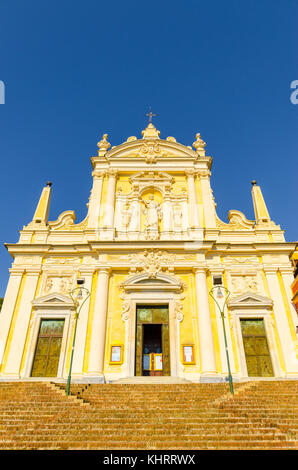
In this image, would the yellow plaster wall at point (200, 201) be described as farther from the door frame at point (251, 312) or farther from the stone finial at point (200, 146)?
the door frame at point (251, 312)

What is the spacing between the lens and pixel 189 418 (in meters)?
7.91

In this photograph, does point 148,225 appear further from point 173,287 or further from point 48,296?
point 48,296

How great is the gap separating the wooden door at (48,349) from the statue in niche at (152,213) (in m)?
6.79

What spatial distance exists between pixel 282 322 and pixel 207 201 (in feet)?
25.2

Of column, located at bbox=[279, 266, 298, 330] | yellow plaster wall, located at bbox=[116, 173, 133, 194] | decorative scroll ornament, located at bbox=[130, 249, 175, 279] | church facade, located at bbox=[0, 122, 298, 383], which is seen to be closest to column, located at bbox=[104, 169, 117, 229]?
church facade, located at bbox=[0, 122, 298, 383]

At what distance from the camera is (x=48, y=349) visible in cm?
1448

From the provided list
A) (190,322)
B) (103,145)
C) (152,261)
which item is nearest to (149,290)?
(152,261)

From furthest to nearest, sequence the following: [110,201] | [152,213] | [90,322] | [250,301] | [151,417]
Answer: [110,201] → [152,213] → [250,301] → [90,322] → [151,417]

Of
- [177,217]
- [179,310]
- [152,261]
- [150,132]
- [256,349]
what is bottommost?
[256,349]

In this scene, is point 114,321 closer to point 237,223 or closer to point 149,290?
point 149,290

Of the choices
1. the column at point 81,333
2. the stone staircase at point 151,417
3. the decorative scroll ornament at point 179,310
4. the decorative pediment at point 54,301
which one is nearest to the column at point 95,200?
the column at point 81,333

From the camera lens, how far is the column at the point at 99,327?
13722mm

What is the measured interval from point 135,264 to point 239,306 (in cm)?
538

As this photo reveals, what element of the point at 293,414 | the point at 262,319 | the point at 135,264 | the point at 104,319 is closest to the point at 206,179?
the point at 135,264
